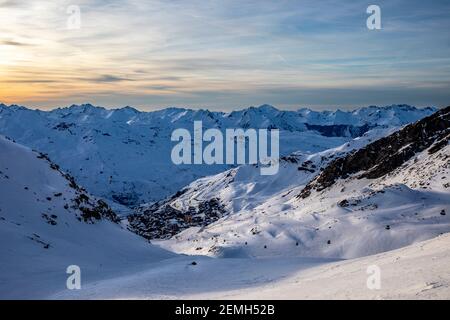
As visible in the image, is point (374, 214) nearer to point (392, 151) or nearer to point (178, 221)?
point (392, 151)

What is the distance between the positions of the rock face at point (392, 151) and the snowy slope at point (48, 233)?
64801 millimetres

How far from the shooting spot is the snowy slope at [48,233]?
1022 inches

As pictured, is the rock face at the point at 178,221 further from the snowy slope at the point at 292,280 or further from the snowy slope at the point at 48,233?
the snowy slope at the point at 292,280

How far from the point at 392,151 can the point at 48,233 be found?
8171 cm

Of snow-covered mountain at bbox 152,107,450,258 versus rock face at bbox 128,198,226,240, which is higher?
snow-covered mountain at bbox 152,107,450,258

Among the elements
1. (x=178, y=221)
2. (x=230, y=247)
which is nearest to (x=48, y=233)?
(x=230, y=247)

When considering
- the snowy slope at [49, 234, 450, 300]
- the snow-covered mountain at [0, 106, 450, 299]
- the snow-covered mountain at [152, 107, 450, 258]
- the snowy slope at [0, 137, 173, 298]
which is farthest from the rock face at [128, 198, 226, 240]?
the snowy slope at [49, 234, 450, 300]

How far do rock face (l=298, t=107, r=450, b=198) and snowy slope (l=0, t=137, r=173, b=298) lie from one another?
6480cm

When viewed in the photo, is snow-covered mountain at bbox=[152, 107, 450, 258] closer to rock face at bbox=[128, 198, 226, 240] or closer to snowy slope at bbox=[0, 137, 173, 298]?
snowy slope at bbox=[0, 137, 173, 298]

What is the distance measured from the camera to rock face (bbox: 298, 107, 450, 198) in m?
88.8

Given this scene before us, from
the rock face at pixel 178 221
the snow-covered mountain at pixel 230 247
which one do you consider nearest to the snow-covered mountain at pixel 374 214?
the snow-covered mountain at pixel 230 247

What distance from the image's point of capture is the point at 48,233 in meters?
33.3
